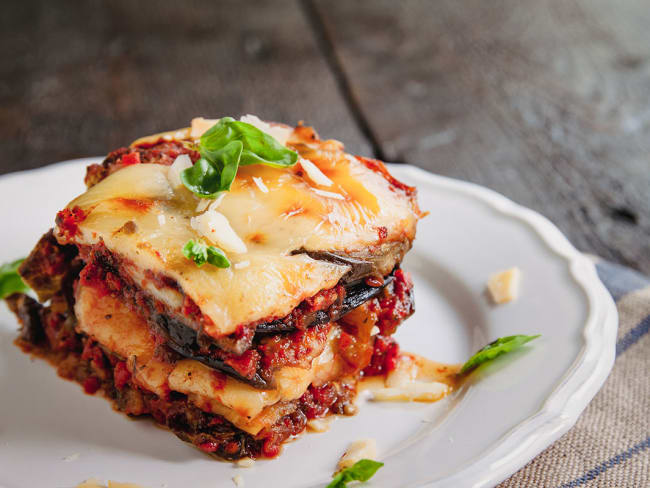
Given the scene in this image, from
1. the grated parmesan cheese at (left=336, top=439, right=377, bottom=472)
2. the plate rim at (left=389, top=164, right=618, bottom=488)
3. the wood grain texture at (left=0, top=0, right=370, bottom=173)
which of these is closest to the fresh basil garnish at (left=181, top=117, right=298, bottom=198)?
the grated parmesan cheese at (left=336, top=439, right=377, bottom=472)

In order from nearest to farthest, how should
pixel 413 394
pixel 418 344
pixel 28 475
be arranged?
pixel 28 475
pixel 413 394
pixel 418 344

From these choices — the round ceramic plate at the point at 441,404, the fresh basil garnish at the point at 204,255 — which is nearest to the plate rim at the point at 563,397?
the round ceramic plate at the point at 441,404

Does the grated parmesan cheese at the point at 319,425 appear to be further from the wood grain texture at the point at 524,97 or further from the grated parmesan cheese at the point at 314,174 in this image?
the wood grain texture at the point at 524,97

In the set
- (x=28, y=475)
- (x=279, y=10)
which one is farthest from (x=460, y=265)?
(x=279, y=10)

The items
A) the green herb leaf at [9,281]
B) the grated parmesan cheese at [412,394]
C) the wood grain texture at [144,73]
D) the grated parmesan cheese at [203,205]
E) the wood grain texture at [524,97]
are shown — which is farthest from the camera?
the wood grain texture at [144,73]

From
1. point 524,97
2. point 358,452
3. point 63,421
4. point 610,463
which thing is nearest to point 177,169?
point 63,421

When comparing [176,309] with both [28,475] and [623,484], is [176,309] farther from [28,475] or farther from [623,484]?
[623,484]
